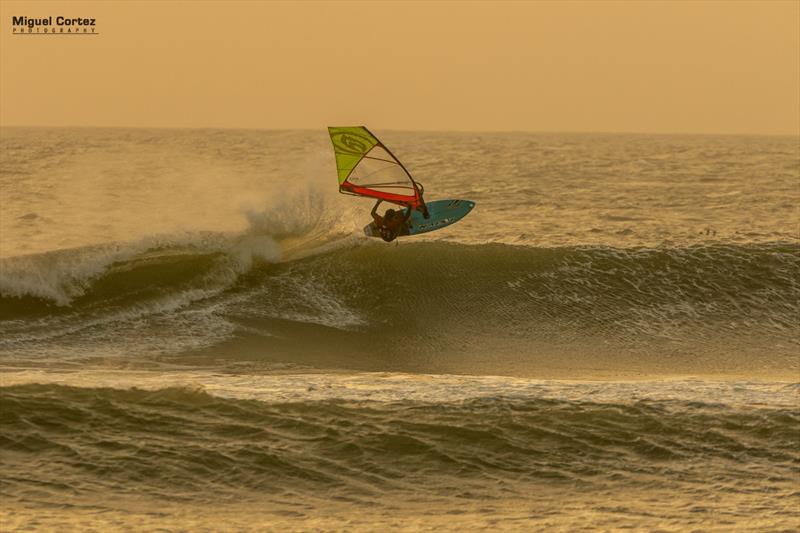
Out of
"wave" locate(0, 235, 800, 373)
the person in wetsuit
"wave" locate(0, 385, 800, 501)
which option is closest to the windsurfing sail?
the person in wetsuit

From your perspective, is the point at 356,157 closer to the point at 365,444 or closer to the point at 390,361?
the point at 390,361

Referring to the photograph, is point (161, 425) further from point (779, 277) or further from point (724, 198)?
point (724, 198)

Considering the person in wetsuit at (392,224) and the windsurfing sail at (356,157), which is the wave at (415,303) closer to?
the person in wetsuit at (392,224)

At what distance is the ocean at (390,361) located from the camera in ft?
31.3

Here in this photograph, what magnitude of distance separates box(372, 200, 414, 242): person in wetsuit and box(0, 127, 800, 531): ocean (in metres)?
1.63

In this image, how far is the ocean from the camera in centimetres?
955

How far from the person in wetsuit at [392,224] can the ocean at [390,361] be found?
163cm

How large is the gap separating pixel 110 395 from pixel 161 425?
3.55 ft

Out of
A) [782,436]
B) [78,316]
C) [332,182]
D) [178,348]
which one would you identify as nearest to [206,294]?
[78,316]

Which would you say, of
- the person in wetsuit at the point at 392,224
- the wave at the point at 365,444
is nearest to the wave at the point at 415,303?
the person in wetsuit at the point at 392,224

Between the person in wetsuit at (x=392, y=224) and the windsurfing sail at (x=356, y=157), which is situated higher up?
the windsurfing sail at (x=356, y=157)

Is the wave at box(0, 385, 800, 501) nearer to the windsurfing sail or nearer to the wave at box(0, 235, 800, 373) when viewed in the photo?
the wave at box(0, 235, 800, 373)

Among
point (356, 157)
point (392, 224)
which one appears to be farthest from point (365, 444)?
point (356, 157)

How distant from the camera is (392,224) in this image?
17781mm
